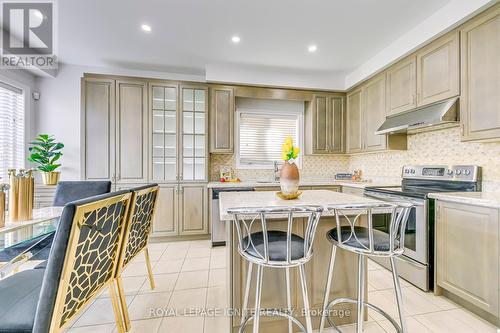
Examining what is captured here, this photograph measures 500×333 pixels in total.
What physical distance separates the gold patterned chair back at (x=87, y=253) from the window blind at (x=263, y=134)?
2.73 m

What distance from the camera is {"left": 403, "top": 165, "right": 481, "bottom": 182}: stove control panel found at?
84.2 inches

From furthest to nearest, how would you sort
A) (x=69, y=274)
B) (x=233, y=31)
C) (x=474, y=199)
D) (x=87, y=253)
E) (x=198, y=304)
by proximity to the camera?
(x=233, y=31) < (x=198, y=304) < (x=474, y=199) < (x=87, y=253) < (x=69, y=274)

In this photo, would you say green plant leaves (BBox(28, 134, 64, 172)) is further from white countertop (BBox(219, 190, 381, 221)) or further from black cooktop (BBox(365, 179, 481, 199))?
black cooktop (BBox(365, 179, 481, 199))

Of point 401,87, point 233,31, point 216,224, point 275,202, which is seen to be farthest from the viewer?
point 216,224

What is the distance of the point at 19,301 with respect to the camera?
1.04 metres

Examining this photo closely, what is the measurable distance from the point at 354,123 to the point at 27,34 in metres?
4.69

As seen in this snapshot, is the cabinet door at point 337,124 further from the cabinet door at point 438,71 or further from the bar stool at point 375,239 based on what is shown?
the bar stool at point 375,239

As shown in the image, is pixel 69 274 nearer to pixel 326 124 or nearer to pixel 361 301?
pixel 361 301

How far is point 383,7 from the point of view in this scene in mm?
2154

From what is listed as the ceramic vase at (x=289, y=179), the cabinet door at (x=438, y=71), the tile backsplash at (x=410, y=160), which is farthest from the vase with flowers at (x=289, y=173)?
the tile backsplash at (x=410, y=160)

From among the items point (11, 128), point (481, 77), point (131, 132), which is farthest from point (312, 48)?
point (11, 128)

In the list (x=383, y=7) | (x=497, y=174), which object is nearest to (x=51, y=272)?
Result: (x=383, y=7)

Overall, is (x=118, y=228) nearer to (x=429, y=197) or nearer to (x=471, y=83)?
(x=429, y=197)

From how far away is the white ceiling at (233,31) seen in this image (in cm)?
216
